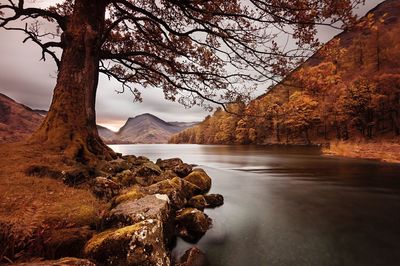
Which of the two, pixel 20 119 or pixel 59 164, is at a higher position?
pixel 20 119

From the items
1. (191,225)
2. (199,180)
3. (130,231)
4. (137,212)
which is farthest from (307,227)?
(199,180)

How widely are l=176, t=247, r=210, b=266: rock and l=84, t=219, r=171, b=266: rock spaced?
2.38ft

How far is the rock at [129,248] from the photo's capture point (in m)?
4.02

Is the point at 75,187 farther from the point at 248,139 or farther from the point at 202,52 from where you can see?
the point at 248,139

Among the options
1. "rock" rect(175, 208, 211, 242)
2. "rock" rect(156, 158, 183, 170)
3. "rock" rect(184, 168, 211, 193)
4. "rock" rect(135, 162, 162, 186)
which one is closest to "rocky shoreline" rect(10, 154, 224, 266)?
"rock" rect(175, 208, 211, 242)

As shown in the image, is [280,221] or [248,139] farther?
[248,139]

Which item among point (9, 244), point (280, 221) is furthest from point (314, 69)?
point (9, 244)

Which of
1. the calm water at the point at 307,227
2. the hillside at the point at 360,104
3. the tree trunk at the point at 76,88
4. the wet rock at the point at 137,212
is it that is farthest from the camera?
the hillside at the point at 360,104

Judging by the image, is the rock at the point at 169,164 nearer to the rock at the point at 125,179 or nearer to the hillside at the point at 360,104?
the rock at the point at 125,179

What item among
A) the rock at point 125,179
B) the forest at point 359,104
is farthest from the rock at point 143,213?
the forest at point 359,104

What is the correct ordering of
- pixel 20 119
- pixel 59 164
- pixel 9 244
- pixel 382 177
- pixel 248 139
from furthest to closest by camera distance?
pixel 20 119
pixel 248 139
pixel 382 177
pixel 59 164
pixel 9 244

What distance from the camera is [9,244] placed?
3.59 metres

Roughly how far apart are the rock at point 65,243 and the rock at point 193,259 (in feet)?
Answer: 5.84

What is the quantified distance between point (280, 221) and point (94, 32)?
9526 millimetres
